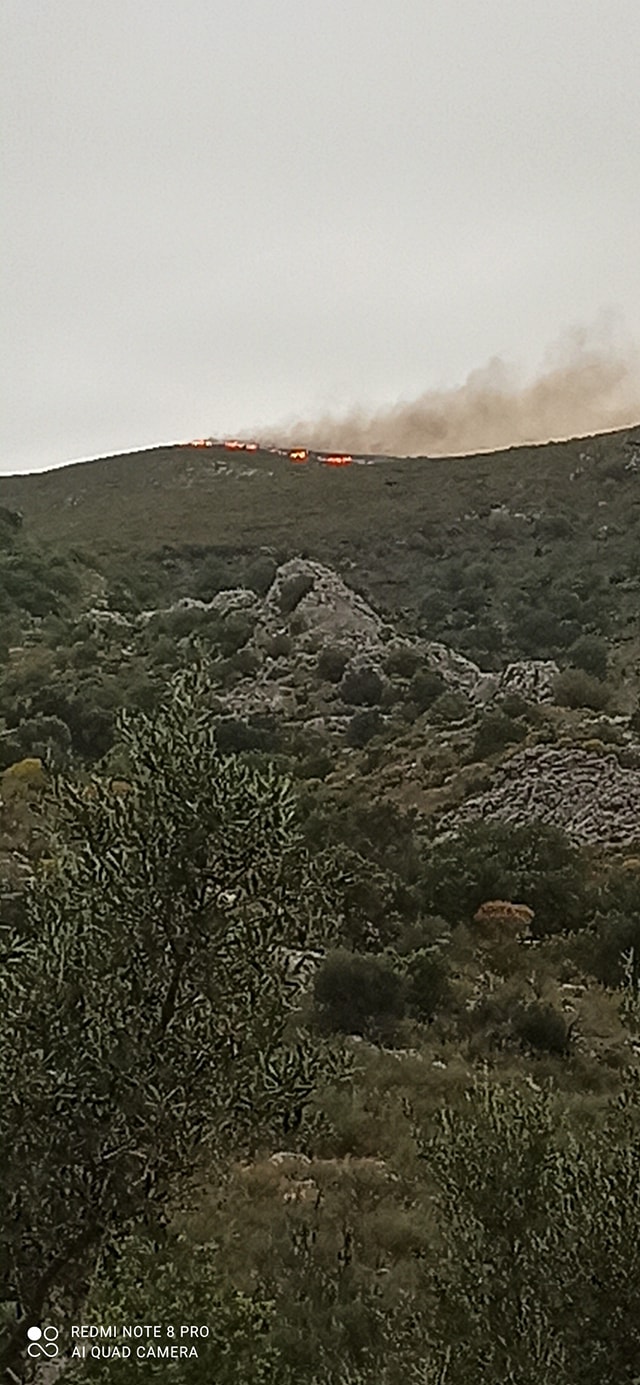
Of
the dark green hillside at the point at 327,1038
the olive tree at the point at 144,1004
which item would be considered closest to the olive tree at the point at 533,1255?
the dark green hillside at the point at 327,1038

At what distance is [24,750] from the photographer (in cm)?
3356

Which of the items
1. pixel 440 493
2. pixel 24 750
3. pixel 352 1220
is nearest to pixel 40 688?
pixel 24 750

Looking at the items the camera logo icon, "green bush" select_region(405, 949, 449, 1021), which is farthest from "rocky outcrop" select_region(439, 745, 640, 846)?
the camera logo icon

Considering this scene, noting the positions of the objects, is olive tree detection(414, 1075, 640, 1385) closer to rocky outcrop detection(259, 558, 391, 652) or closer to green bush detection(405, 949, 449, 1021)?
green bush detection(405, 949, 449, 1021)

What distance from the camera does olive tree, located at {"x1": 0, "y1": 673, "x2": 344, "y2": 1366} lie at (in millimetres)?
7395

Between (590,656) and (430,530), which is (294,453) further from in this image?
(590,656)

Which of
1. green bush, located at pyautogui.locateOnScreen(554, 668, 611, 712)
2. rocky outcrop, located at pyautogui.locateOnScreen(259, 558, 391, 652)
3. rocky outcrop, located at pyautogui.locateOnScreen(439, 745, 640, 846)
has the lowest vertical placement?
rocky outcrop, located at pyautogui.locateOnScreen(439, 745, 640, 846)

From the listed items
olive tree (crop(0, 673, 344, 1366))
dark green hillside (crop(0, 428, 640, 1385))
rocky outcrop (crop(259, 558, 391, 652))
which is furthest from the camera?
rocky outcrop (crop(259, 558, 391, 652))

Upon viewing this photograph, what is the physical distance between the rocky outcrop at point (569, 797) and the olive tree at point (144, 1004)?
2086 centimetres

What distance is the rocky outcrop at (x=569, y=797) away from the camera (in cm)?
2844

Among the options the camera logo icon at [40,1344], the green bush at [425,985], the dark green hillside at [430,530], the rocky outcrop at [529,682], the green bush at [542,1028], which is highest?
the dark green hillside at [430,530]

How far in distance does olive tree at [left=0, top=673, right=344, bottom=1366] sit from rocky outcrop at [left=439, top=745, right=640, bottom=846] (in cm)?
2086

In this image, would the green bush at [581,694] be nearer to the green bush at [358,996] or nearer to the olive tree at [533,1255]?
the green bush at [358,996]

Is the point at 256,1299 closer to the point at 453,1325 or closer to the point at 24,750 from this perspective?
the point at 453,1325
